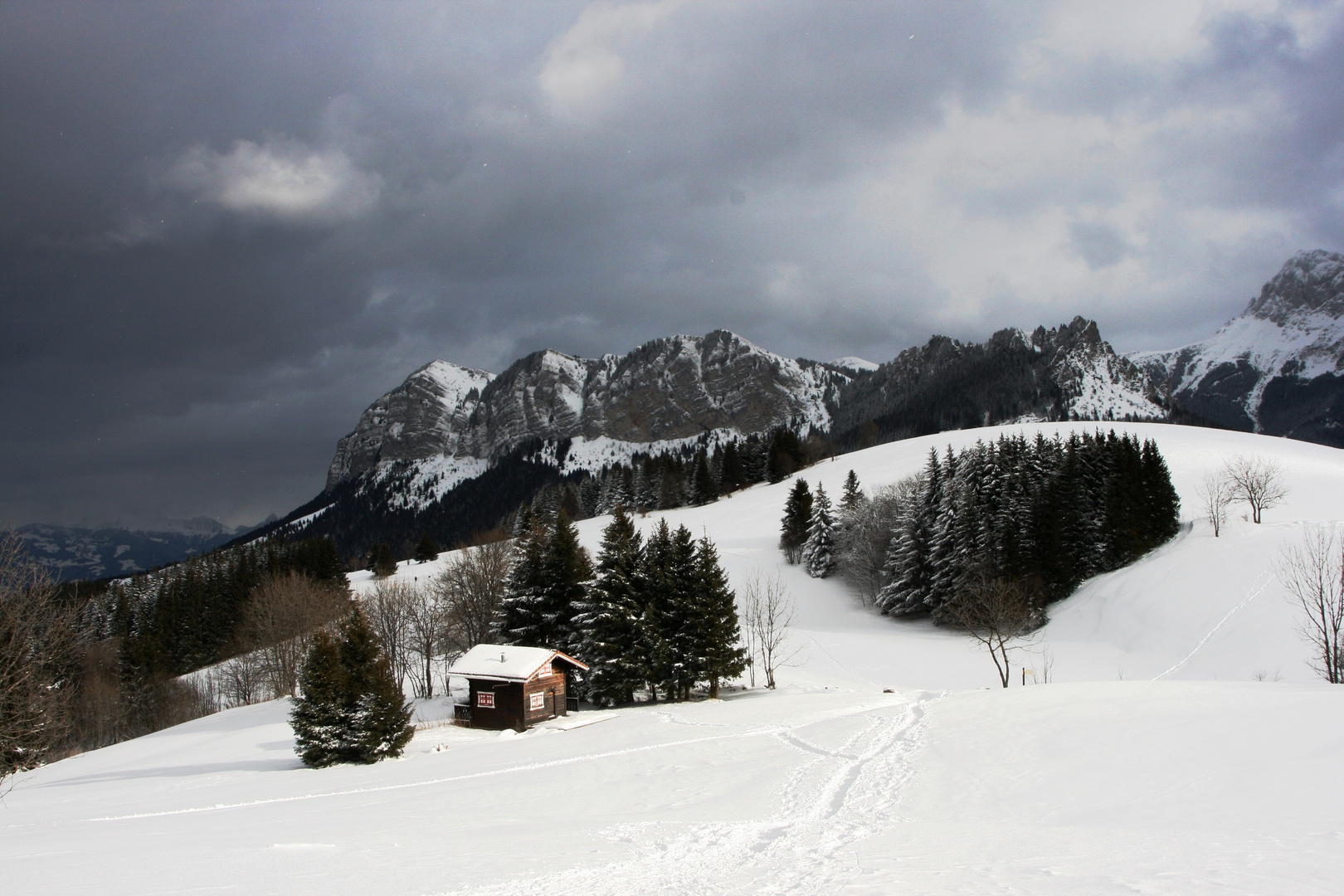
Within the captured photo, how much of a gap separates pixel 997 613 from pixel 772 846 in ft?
102

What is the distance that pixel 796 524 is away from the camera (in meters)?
72.3

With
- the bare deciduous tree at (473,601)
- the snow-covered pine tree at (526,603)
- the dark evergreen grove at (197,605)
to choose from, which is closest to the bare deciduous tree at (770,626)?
the snow-covered pine tree at (526,603)

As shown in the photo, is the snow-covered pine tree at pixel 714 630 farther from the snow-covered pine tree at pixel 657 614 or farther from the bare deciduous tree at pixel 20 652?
the bare deciduous tree at pixel 20 652

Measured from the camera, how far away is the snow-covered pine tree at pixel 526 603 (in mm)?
41906

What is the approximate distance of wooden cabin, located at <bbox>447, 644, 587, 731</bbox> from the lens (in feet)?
114

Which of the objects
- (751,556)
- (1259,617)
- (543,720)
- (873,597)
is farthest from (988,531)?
(543,720)

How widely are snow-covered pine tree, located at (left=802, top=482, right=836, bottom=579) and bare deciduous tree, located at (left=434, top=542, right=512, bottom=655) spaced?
29.8 meters

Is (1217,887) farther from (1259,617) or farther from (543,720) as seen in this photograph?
(1259,617)

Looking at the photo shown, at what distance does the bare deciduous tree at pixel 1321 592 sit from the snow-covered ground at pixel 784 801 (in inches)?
50.2

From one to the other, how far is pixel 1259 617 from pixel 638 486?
284 ft

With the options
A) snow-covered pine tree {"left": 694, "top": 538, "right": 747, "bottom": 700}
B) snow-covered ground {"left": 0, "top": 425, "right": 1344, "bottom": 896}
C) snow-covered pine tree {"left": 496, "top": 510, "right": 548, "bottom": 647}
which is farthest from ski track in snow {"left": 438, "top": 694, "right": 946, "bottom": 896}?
snow-covered pine tree {"left": 496, "top": 510, "right": 548, "bottom": 647}

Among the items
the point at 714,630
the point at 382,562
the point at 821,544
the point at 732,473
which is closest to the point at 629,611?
the point at 714,630

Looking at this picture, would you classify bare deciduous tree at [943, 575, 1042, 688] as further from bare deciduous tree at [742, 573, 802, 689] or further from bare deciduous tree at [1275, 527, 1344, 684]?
bare deciduous tree at [1275, 527, 1344, 684]

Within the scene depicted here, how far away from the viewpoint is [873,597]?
199 feet
